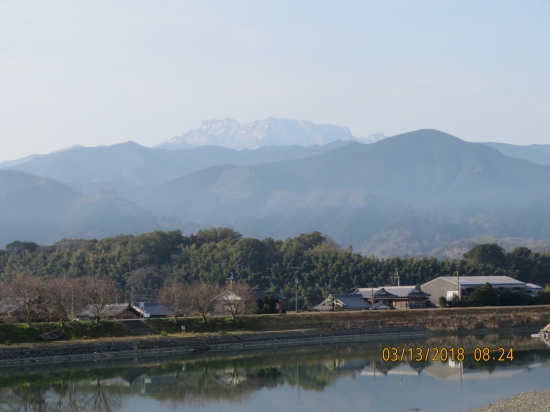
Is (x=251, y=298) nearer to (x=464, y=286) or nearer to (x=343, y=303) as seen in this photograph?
(x=343, y=303)

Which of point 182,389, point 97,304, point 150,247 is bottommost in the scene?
point 182,389

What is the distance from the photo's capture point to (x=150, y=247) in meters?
66.7

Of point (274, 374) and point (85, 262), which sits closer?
point (274, 374)

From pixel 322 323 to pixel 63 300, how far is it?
1568 centimetres

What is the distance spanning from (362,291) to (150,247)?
21.9 metres

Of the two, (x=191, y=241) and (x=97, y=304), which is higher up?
(x=191, y=241)

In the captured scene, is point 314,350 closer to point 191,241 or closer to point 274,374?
point 274,374

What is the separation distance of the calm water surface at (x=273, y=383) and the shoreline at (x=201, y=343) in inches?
49.2

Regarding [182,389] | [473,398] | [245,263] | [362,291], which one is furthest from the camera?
[245,263]

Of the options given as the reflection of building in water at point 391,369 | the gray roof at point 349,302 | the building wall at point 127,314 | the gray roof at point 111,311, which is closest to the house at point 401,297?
the gray roof at point 349,302

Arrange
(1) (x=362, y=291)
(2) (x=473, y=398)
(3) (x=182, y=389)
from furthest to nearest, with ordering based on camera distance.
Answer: (1) (x=362, y=291)
(3) (x=182, y=389)
(2) (x=473, y=398)

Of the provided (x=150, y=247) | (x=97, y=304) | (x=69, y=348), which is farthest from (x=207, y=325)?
(x=150, y=247)

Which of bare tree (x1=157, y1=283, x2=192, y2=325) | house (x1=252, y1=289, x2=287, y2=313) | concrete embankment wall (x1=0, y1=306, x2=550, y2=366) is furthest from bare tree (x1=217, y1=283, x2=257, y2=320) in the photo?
bare tree (x1=157, y1=283, x2=192, y2=325)

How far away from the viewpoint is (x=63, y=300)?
40.3 m
